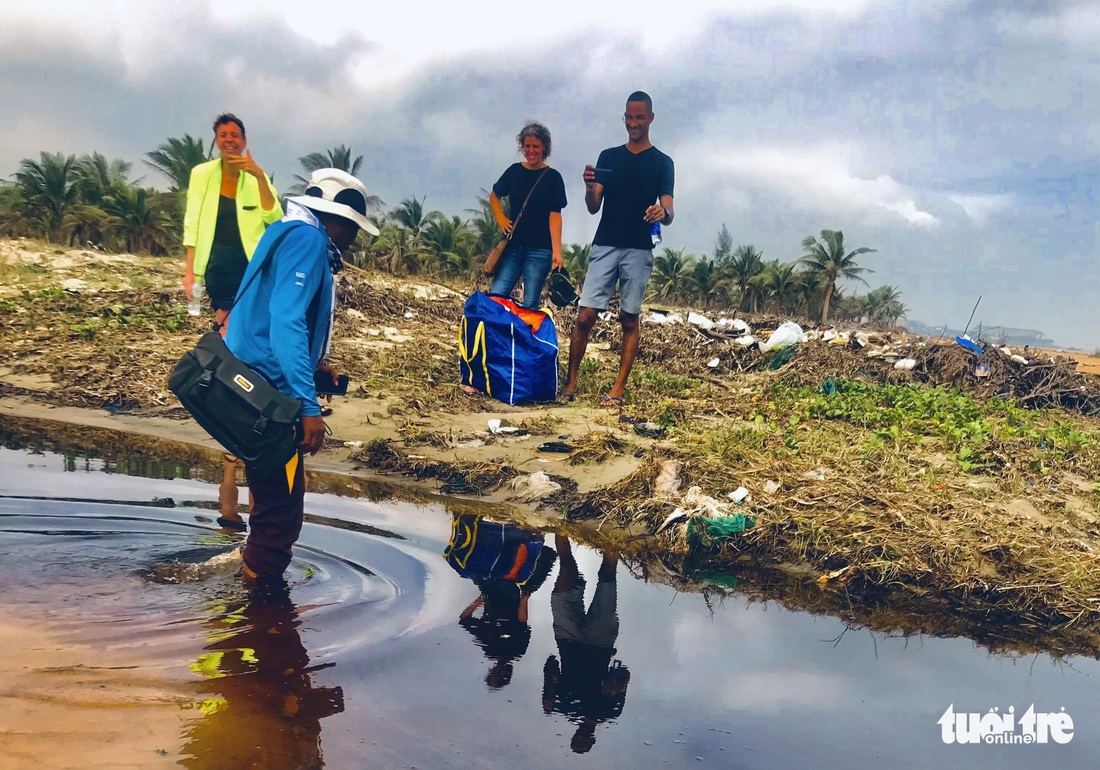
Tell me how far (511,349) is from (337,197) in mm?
3240

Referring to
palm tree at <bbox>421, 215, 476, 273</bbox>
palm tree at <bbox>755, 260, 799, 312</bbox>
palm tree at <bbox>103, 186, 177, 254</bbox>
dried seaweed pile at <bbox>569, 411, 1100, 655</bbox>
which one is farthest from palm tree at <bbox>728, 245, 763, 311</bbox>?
dried seaweed pile at <bbox>569, 411, 1100, 655</bbox>

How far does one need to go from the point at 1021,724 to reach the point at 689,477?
1927 millimetres

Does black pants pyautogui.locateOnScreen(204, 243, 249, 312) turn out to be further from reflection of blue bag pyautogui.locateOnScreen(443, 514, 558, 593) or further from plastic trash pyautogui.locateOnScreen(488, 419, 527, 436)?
reflection of blue bag pyautogui.locateOnScreen(443, 514, 558, 593)

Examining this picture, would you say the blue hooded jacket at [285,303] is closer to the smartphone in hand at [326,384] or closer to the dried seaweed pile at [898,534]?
the smartphone in hand at [326,384]

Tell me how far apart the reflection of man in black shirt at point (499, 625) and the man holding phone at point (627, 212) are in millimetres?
3113

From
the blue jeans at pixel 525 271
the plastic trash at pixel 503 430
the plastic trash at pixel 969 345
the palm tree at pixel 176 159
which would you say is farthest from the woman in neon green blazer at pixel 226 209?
the palm tree at pixel 176 159

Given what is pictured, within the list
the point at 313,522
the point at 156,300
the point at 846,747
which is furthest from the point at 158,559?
the point at 156,300

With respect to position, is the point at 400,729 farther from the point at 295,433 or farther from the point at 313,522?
the point at 313,522

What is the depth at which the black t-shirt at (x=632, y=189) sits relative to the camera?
222 inches

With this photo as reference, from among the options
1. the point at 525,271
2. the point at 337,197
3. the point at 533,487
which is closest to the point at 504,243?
the point at 525,271

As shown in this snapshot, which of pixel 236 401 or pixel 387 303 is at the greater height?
pixel 387 303

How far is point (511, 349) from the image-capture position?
590cm

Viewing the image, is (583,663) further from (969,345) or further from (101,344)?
(969,345)

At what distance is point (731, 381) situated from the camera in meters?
8.24
